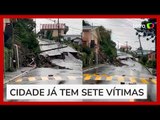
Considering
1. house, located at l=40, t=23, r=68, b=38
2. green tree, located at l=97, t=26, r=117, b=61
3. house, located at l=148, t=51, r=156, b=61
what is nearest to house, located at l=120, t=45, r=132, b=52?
green tree, located at l=97, t=26, r=117, b=61

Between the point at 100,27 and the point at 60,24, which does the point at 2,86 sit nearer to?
the point at 60,24

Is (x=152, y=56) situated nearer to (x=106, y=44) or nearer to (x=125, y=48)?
(x=125, y=48)

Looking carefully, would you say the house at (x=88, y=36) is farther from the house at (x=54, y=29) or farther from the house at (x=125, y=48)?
the house at (x=125, y=48)

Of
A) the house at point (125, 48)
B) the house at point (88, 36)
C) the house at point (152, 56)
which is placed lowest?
the house at point (152, 56)

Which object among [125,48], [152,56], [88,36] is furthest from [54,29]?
[152,56]

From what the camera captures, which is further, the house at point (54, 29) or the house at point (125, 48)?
the house at point (125, 48)

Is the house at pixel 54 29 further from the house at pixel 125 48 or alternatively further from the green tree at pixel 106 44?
the house at pixel 125 48

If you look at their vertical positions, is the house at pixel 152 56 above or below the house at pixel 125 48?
below

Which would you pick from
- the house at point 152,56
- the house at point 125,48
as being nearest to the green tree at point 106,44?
the house at point 125,48

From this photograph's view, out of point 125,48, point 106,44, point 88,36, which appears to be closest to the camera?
point 88,36
